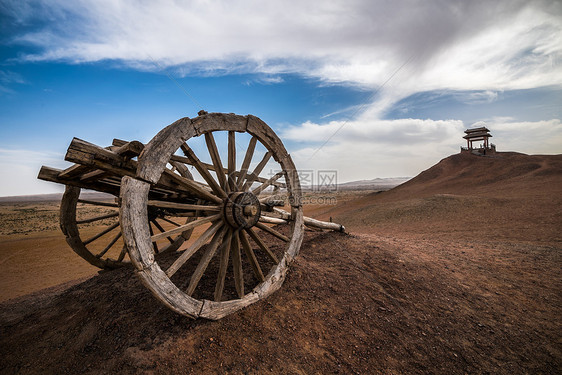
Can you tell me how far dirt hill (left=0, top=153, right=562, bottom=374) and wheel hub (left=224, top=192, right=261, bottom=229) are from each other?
1121 mm

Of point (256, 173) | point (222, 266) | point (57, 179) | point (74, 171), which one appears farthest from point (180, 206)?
point (57, 179)

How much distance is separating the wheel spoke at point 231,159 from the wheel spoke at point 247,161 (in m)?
0.10

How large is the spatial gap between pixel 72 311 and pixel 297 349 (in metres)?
3.42

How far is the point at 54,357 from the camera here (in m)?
2.97

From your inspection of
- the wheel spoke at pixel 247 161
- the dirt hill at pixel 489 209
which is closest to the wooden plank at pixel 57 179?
the wheel spoke at pixel 247 161

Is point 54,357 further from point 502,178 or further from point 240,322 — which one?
point 502,178

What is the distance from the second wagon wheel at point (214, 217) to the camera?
8.46ft

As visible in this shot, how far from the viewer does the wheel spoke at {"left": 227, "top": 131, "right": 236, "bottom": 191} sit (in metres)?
3.57

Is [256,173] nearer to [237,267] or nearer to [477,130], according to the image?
[237,267]

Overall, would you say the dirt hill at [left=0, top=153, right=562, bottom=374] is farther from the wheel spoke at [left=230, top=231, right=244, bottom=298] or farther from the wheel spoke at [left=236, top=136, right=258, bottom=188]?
the wheel spoke at [left=236, top=136, right=258, bottom=188]

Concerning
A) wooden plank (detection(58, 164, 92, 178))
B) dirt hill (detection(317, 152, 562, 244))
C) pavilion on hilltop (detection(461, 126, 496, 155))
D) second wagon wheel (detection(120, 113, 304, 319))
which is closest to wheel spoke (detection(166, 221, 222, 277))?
second wagon wheel (detection(120, 113, 304, 319))

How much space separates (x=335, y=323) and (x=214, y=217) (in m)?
2.13

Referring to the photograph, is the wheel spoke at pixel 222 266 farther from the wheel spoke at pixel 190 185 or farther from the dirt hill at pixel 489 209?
the dirt hill at pixel 489 209

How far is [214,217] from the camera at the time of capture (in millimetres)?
3461
